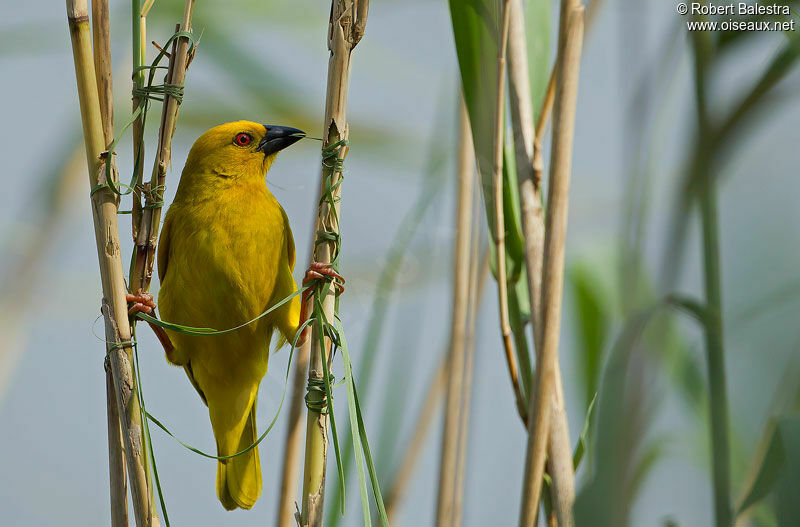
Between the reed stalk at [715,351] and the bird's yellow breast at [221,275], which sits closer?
the reed stalk at [715,351]

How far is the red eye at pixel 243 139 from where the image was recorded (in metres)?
2.12

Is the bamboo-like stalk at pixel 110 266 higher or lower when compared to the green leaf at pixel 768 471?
higher

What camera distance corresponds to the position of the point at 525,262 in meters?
1.16

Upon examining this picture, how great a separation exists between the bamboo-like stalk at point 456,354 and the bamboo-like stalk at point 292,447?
353 millimetres

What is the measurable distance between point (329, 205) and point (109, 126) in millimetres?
359

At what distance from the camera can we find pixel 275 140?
2.13m

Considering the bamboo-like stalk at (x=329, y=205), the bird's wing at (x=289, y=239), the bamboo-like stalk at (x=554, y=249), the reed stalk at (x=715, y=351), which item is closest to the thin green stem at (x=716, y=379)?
the reed stalk at (x=715, y=351)

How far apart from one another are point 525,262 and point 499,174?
14 cm

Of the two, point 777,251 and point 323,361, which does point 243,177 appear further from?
point 777,251

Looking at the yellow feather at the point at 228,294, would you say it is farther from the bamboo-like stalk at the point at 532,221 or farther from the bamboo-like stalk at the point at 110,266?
the bamboo-like stalk at the point at 532,221

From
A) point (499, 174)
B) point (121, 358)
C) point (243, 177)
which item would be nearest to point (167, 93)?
point (121, 358)

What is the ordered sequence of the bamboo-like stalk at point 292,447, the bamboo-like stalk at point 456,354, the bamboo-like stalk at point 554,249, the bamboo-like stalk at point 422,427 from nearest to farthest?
the bamboo-like stalk at point 554,249, the bamboo-like stalk at point 456,354, the bamboo-like stalk at point 292,447, the bamboo-like stalk at point 422,427

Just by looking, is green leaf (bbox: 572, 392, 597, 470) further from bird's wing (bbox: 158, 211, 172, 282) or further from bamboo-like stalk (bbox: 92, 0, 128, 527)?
bird's wing (bbox: 158, 211, 172, 282)

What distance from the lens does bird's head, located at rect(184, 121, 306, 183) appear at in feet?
6.83
